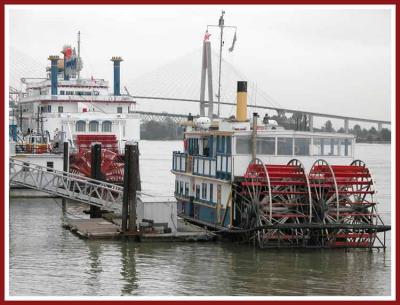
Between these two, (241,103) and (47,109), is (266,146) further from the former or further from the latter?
(47,109)

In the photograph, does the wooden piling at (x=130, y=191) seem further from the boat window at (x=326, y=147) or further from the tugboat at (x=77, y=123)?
the tugboat at (x=77, y=123)

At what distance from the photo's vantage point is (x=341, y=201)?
25.2 metres

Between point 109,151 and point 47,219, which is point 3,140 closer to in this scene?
point 47,219

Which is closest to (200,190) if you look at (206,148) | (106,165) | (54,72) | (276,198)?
(206,148)

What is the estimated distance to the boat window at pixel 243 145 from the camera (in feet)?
83.0

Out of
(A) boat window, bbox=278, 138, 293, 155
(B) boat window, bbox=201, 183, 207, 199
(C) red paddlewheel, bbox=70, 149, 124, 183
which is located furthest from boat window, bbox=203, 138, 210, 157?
(C) red paddlewheel, bbox=70, 149, 124, 183

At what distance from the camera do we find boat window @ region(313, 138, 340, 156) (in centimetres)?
2612

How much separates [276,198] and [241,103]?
3.80 meters

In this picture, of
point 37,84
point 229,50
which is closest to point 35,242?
point 229,50

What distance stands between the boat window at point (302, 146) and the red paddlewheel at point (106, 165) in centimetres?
1633

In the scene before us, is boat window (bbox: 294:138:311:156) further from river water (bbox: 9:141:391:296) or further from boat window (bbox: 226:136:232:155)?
river water (bbox: 9:141:391:296)

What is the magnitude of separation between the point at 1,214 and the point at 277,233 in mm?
11131

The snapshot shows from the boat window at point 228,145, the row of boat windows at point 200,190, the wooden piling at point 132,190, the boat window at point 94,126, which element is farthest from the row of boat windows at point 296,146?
the boat window at point 94,126

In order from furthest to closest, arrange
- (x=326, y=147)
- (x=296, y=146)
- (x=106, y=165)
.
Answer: (x=106, y=165) → (x=326, y=147) → (x=296, y=146)
